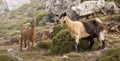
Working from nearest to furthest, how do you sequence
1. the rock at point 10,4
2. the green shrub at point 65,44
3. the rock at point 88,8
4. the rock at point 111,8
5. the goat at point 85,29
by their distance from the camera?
the goat at point 85,29, the green shrub at point 65,44, the rock at point 111,8, the rock at point 88,8, the rock at point 10,4

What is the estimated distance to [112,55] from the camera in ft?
63.9

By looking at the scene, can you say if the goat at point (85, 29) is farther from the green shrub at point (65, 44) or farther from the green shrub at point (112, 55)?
the green shrub at point (112, 55)

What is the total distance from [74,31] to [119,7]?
11799mm

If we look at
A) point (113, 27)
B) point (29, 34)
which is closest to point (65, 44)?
point (29, 34)

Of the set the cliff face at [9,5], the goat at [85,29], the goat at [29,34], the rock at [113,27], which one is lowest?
the cliff face at [9,5]

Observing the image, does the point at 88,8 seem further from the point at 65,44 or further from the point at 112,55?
the point at 112,55

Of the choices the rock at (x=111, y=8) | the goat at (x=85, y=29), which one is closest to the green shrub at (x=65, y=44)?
the goat at (x=85, y=29)

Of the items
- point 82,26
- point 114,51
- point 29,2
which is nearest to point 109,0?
point 82,26

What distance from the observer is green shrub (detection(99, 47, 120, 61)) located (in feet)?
63.4

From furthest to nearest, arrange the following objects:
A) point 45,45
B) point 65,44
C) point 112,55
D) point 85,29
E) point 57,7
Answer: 1. point 57,7
2. point 45,45
3. point 65,44
4. point 85,29
5. point 112,55

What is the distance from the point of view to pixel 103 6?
1278 inches

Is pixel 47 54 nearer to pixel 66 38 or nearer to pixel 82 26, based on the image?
pixel 66 38

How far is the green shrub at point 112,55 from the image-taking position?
1931 centimetres

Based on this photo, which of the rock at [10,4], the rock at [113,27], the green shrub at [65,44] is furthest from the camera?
the rock at [10,4]
